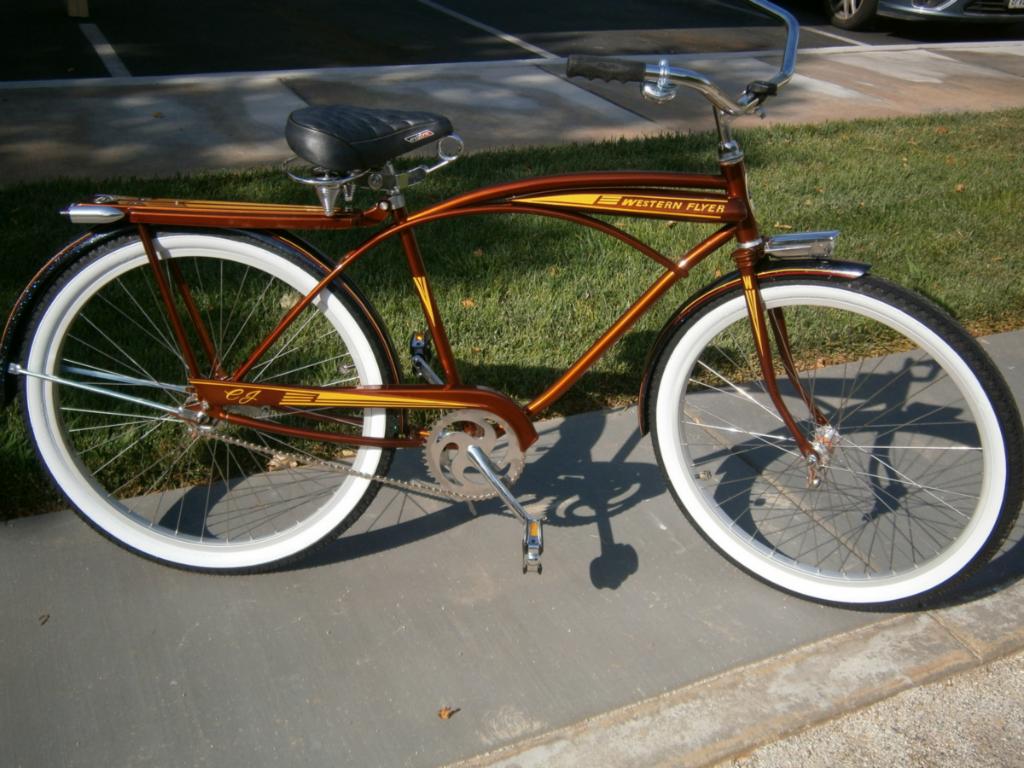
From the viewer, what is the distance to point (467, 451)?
2674 millimetres

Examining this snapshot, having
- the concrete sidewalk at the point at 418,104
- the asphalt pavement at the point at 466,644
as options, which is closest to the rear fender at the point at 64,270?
the asphalt pavement at the point at 466,644

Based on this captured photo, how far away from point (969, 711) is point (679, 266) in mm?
1272

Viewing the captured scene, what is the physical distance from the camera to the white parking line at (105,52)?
7219mm

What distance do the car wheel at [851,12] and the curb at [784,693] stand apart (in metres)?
8.52

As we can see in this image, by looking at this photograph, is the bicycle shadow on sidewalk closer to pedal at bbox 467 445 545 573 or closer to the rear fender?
pedal at bbox 467 445 545 573

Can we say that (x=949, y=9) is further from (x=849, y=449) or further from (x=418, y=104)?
(x=849, y=449)

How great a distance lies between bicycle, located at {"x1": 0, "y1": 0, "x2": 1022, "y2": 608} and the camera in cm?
243

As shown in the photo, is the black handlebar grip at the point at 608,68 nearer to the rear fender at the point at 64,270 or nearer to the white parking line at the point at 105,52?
the rear fender at the point at 64,270

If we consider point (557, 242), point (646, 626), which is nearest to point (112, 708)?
point (646, 626)

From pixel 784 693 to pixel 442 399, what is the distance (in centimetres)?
110

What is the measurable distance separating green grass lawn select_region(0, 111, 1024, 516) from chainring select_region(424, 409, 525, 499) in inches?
38.1


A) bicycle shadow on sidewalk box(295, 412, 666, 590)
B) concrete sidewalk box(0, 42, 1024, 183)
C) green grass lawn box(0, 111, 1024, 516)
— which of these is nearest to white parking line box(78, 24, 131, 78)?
concrete sidewalk box(0, 42, 1024, 183)

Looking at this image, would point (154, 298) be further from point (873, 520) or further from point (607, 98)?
→ point (607, 98)

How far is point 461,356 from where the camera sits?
12.3 feet
